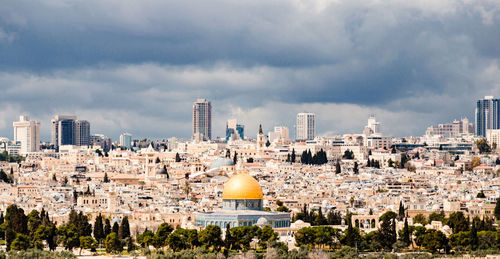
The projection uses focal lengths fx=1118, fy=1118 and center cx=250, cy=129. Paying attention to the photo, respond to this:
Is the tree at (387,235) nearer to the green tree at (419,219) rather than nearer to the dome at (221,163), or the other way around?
the green tree at (419,219)

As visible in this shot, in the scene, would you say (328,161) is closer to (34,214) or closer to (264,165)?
(264,165)

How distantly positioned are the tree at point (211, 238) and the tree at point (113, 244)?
4.49 m

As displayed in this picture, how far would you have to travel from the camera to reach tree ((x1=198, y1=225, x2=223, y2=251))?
58812 millimetres

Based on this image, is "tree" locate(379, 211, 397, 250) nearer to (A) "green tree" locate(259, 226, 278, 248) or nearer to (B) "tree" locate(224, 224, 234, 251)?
(A) "green tree" locate(259, 226, 278, 248)

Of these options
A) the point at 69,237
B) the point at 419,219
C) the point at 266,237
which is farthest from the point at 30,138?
the point at 266,237

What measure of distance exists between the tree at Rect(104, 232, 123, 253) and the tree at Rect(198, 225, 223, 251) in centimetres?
449

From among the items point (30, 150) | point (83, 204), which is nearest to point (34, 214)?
point (83, 204)

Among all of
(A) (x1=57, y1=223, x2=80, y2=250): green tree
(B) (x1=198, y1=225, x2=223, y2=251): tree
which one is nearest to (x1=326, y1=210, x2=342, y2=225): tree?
(B) (x1=198, y1=225, x2=223, y2=251): tree

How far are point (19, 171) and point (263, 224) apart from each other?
69335mm

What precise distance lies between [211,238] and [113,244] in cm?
545

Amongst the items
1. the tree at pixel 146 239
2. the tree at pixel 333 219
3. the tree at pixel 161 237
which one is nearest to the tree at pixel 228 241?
the tree at pixel 161 237

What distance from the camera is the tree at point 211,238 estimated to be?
58812 millimetres

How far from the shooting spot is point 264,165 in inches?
5020

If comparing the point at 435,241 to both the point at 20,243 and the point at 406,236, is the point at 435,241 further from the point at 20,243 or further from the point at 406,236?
the point at 20,243
